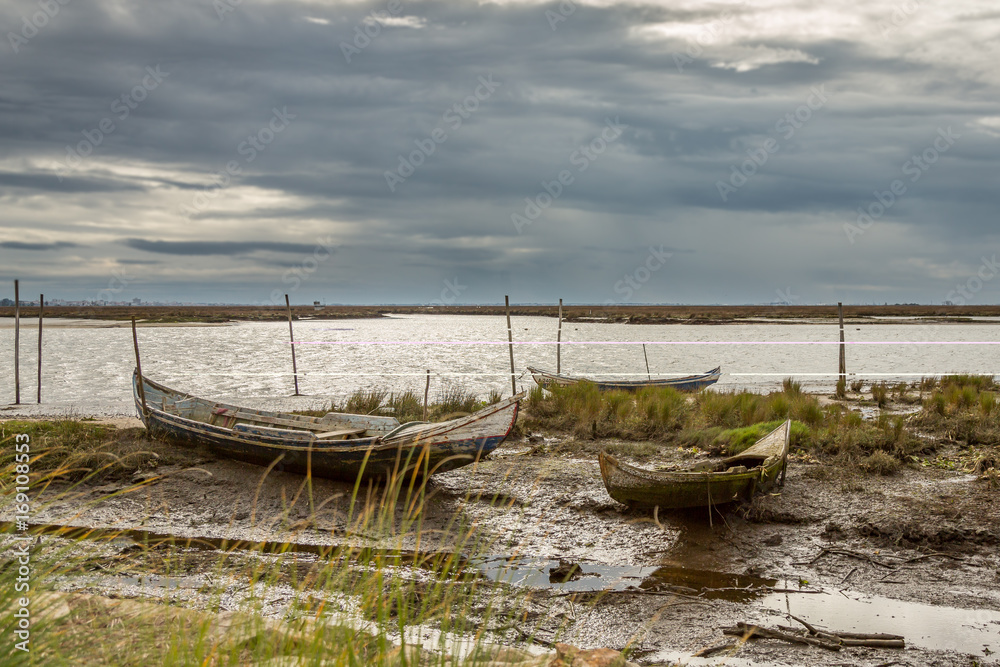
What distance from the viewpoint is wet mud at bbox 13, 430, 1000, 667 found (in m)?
5.87

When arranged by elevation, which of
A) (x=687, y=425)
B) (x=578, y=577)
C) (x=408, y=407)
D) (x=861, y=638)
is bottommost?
(x=578, y=577)

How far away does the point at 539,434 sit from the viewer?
14312 millimetres

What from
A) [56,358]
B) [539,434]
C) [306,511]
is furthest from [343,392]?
[56,358]

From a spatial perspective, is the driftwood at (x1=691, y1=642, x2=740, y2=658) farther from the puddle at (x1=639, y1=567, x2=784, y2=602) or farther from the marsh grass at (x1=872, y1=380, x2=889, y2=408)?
the marsh grass at (x1=872, y1=380, x2=889, y2=408)

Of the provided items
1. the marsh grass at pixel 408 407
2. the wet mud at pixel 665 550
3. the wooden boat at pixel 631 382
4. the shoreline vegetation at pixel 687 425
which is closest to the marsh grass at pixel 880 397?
the shoreline vegetation at pixel 687 425

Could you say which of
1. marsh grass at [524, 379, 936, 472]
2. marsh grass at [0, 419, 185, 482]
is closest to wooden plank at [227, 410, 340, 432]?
marsh grass at [0, 419, 185, 482]

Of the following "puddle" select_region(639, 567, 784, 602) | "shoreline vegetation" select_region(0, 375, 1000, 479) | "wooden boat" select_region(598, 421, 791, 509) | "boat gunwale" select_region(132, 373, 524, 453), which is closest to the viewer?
"puddle" select_region(639, 567, 784, 602)

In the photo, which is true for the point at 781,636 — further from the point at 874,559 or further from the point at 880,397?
the point at 880,397

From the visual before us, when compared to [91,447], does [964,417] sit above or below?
above

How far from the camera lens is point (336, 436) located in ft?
34.7

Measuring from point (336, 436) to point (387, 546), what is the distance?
4470mm

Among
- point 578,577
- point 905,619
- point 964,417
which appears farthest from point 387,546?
point 964,417

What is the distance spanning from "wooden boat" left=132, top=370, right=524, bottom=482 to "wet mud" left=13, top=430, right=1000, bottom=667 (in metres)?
0.41

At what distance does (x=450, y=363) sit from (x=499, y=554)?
108ft
